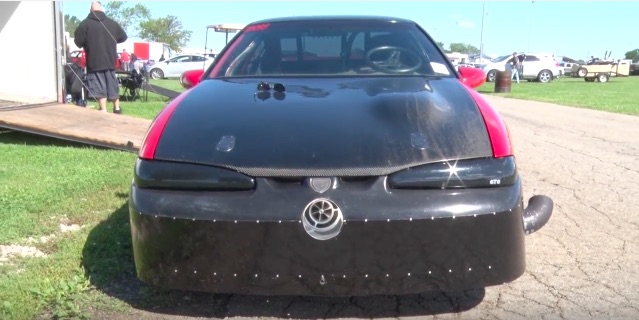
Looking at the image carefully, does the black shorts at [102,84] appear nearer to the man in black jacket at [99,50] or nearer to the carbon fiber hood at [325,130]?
the man in black jacket at [99,50]

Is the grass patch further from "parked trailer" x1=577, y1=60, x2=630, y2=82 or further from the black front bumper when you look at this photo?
"parked trailer" x1=577, y1=60, x2=630, y2=82

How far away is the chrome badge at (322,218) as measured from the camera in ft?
8.05

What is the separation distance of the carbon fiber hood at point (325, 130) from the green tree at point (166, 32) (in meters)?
79.5

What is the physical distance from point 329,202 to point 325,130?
14.4 inches

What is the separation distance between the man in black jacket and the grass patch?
319 centimetres

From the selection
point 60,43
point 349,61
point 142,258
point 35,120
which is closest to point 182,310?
point 142,258

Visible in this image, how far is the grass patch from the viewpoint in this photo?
10.0 ft

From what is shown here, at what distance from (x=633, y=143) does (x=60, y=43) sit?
793 centimetres

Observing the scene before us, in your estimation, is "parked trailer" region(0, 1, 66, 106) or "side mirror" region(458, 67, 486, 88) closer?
"side mirror" region(458, 67, 486, 88)

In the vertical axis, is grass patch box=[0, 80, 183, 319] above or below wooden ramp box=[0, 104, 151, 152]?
below

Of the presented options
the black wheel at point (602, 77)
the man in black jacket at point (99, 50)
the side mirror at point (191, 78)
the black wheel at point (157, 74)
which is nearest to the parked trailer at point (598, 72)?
the black wheel at point (602, 77)

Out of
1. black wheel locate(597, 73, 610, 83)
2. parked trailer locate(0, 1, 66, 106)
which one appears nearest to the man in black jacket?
parked trailer locate(0, 1, 66, 106)

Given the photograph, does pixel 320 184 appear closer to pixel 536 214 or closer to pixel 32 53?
pixel 536 214

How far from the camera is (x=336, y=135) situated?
266 centimetres
